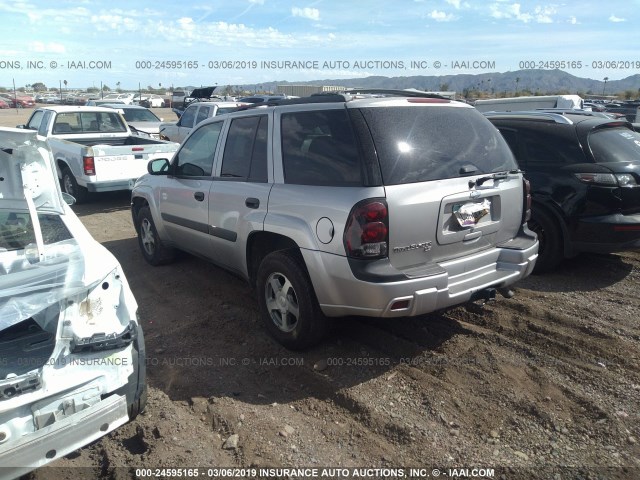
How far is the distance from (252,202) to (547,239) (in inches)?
132

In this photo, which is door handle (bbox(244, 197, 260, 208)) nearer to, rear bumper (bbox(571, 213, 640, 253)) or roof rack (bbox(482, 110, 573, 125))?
roof rack (bbox(482, 110, 573, 125))

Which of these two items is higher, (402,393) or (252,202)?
(252,202)

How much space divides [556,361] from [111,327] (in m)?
3.14

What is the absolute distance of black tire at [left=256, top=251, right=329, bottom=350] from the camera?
3754mm

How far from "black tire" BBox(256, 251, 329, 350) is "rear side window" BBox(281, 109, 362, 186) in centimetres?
65

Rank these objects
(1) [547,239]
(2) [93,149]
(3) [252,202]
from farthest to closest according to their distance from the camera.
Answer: (2) [93,149] → (1) [547,239] → (3) [252,202]

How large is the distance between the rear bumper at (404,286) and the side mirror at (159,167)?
2.64 meters

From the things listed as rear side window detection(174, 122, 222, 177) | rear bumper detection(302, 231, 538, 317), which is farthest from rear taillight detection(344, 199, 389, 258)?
rear side window detection(174, 122, 222, 177)

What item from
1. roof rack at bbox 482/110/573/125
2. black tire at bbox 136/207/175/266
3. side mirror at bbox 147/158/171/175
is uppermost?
roof rack at bbox 482/110/573/125

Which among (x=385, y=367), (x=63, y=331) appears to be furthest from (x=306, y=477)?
(x=63, y=331)

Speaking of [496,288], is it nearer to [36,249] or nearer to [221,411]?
[221,411]

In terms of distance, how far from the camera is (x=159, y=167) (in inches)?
222

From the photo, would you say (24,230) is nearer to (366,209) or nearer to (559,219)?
(366,209)

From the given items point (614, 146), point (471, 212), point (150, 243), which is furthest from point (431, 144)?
point (150, 243)
